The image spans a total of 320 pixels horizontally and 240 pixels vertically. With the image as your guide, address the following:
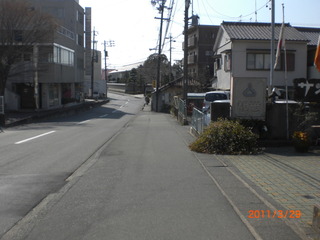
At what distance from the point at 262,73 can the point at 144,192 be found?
2920 cm

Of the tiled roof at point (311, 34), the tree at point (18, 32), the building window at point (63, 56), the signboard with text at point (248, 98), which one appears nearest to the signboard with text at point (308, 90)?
the signboard with text at point (248, 98)

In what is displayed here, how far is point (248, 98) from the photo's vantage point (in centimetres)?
1337

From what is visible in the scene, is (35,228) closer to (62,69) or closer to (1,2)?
(1,2)

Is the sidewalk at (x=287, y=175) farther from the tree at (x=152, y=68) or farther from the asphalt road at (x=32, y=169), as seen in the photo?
the tree at (x=152, y=68)

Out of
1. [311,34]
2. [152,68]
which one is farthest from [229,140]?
[152,68]

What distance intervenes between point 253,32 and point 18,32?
21255mm

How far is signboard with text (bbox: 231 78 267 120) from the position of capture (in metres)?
13.3

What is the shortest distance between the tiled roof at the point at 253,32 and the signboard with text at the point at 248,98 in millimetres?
21837

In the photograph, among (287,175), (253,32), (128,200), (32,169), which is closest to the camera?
(128,200)

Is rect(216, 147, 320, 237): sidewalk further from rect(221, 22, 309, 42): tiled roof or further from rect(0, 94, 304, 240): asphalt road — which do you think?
rect(221, 22, 309, 42): tiled roof

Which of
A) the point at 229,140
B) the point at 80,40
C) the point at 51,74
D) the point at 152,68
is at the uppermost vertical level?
the point at 80,40

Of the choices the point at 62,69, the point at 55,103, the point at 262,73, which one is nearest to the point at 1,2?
the point at 62,69
